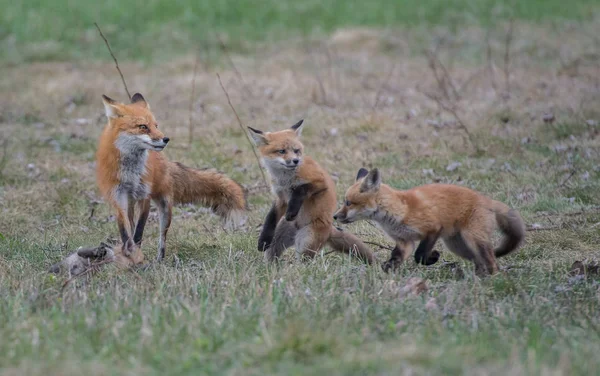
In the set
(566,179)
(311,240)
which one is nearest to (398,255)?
(311,240)

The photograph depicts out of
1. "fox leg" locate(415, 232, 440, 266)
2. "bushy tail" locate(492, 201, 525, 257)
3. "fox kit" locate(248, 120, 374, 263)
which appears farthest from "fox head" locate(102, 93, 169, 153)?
"bushy tail" locate(492, 201, 525, 257)

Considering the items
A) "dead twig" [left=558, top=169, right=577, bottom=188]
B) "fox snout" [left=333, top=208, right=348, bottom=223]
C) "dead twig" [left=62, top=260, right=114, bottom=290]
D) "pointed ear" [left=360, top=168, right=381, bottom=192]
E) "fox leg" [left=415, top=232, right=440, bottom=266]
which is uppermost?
"pointed ear" [left=360, top=168, right=381, bottom=192]

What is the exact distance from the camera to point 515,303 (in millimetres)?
6066

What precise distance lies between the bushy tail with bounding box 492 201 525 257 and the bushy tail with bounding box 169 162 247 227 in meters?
2.92

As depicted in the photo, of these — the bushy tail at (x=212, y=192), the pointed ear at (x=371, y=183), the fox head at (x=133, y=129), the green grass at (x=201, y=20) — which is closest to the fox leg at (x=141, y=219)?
the bushy tail at (x=212, y=192)

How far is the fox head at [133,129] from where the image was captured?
7.93 meters

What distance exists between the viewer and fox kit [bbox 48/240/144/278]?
24.0 ft

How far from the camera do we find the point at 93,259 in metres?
7.50

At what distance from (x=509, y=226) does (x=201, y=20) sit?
61.5 ft

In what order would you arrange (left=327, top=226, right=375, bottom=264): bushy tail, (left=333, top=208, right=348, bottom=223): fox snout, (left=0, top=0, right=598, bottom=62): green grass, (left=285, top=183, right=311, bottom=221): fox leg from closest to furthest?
(left=333, top=208, right=348, bottom=223): fox snout, (left=285, top=183, right=311, bottom=221): fox leg, (left=327, top=226, right=375, bottom=264): bushy tail, (left=0, top=0, right=598, bottom=62): green grass

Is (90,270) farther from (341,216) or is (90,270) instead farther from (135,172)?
(341,216)

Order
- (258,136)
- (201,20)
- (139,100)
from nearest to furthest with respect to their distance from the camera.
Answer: (258,136) → (139,100) → (201,20)

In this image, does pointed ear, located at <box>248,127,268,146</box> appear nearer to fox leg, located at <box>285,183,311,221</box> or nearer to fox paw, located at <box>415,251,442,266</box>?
fox leg, located at <box>285,183,311,221</box>

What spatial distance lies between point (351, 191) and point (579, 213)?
3182 mm
